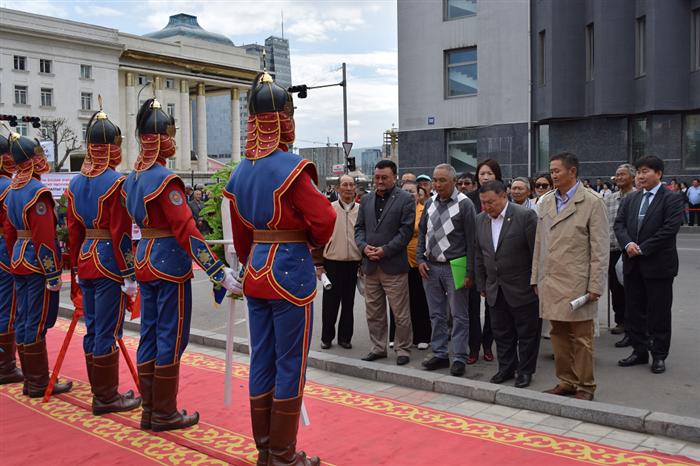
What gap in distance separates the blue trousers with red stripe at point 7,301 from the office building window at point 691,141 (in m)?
22.4

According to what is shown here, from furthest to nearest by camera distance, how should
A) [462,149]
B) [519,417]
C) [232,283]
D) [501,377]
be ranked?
[462,149] → [501,377] → [519,417] → [232,283]

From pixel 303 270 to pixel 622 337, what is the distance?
5.27 meters

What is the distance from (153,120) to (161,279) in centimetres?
135

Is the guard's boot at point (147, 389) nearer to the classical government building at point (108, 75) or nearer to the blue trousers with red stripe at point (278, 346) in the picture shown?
the blue trousers with red stripe at point (278, 346)

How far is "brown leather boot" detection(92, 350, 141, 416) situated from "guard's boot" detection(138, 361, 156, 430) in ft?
1.77

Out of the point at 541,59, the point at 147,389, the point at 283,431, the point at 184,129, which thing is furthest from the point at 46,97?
the point at 283,431

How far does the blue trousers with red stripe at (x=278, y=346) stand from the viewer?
465 cm

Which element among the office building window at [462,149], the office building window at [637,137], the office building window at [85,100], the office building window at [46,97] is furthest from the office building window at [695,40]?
the office building window at [85,100]

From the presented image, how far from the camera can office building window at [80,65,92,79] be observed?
6694 centimetres

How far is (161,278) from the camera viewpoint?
5660 millimetres

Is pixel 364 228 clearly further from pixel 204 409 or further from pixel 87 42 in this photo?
pixel 87 42

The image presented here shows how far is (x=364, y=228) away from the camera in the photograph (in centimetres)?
795

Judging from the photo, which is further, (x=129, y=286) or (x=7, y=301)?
(x=7, y=301)

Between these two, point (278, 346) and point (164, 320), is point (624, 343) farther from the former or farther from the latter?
point (164, 320)
